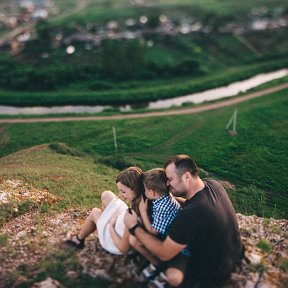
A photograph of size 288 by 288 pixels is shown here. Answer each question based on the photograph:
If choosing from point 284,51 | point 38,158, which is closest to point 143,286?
point 38,158

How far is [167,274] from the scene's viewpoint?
24.6ft

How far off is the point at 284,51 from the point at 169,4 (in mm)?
45170

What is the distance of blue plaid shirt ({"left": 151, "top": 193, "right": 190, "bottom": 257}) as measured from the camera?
26.2ft

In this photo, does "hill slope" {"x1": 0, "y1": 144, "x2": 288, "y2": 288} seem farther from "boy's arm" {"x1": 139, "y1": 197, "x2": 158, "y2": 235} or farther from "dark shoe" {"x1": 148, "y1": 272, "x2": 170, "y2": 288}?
"boy's arm" {"x1": 139, "y1": 197, "x2": 158, "y2": 235}

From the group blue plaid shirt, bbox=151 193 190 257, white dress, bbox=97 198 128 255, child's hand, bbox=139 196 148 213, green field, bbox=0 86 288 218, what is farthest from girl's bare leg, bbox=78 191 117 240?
green field, bbox=0 86 288 218

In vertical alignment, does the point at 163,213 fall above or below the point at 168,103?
above

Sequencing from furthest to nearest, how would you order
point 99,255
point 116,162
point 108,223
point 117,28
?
point 117,28 < point 116,162 < point 99,255 < point 108,223

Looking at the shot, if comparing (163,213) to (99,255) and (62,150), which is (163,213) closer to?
(99,255)

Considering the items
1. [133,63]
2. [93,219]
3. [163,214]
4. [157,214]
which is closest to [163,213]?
[163,214]

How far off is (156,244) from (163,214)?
2.47ft

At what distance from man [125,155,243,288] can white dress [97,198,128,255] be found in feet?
3.20

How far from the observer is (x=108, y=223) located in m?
8.88

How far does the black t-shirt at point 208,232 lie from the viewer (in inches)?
283

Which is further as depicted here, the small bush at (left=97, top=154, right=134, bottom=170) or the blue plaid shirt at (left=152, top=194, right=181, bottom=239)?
the small bush at (left=97, top=154, right=134, bottom=170)
